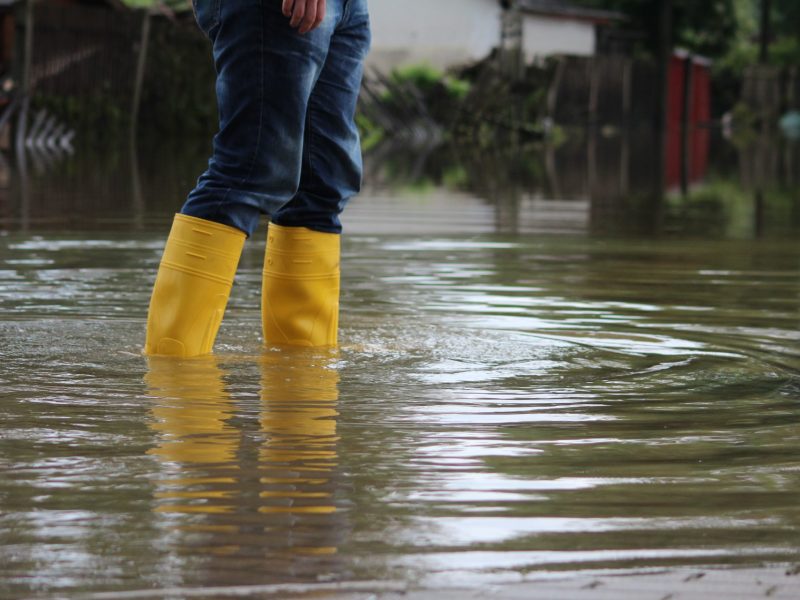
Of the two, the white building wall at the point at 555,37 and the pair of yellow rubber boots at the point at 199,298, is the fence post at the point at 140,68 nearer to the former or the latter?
the pair of yellow rubber boots at the point at 199,298

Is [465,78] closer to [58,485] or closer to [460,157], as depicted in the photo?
[460,157]

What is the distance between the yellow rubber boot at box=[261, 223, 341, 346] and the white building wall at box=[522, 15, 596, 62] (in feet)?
107

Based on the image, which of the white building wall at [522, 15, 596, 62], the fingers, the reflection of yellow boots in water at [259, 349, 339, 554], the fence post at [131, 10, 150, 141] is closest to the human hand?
the fingers

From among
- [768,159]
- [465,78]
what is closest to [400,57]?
[465,78]

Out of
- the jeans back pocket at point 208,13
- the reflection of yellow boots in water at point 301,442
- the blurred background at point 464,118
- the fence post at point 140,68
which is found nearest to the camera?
the reflection of yellow boots in water at point 301,442

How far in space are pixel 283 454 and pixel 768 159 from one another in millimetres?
16895

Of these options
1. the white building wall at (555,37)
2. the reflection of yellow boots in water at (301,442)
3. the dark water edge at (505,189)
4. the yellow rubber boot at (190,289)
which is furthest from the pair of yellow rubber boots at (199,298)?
the white building wall at (555,37)

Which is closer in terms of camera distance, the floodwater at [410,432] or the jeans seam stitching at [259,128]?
the floodwater at [410,432]

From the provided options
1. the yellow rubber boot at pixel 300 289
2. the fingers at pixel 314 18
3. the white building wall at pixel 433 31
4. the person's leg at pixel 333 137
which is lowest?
the yellow rubber boot at pixel 300 289

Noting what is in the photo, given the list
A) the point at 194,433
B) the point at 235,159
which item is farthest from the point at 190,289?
the point at 194,433

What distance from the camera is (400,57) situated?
30.9 m

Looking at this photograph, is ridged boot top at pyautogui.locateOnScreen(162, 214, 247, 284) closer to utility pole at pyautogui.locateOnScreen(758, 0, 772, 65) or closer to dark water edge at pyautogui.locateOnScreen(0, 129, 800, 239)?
dark water edge at pyautogui.locateOnScreen(0, 129, 800, 239)

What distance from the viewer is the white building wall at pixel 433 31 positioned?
30.7m

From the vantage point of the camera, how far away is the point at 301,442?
8.09ft
